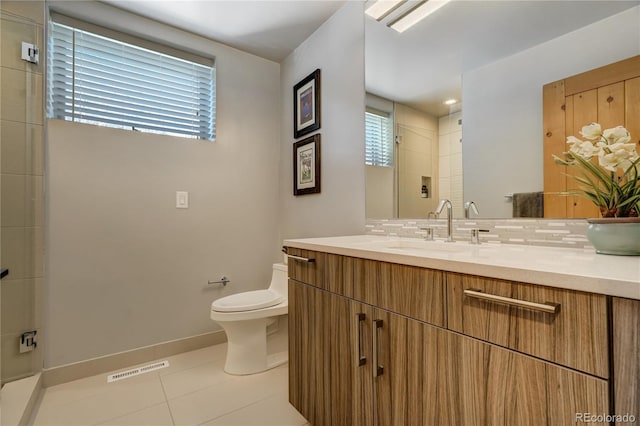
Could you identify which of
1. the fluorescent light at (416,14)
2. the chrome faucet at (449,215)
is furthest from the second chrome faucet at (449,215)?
the fluorescent light at (416,14)

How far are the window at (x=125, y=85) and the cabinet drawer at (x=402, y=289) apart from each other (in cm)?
182

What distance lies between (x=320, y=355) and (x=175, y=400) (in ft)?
3.09

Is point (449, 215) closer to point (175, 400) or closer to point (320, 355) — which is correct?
point (320, 355)

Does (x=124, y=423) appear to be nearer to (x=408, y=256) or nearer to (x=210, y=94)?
(x=408, y=256)

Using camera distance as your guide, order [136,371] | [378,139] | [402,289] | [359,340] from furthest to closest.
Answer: [136,371] < [378,139] < [359,340] < [402,289]

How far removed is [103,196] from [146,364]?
3.73 feet

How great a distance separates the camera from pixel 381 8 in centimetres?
162

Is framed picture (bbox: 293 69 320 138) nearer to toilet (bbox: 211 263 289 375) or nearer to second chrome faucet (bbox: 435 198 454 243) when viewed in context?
second chrome faucet (bbox: 435 198 454 243)

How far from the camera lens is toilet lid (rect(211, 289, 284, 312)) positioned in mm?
1729

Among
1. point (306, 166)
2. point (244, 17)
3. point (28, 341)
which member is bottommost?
point (28, 341)

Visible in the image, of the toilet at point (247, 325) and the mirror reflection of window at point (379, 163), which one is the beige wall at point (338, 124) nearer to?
the mirror reflection of window at point (379, 163)

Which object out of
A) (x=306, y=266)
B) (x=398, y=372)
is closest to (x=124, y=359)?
(x=306, y=266)

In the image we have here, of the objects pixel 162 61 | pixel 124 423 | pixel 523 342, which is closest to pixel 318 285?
pixel 523 342

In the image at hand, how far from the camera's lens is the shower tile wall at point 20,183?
1.55 metres
